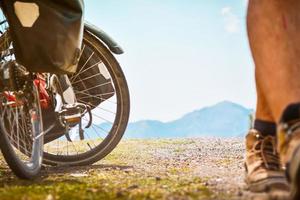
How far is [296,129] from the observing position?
1911 millimetres

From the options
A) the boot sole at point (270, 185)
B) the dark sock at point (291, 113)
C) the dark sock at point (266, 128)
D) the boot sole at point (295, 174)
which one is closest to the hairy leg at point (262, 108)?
the dark sock at point (266, 128)

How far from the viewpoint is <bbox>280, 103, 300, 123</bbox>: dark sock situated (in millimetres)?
1954

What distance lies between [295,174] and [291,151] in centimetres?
13

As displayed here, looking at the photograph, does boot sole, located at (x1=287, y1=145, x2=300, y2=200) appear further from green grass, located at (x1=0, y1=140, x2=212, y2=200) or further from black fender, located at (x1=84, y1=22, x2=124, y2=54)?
black fender, located at (x1=84, y1=22, x2=124, y2=54)

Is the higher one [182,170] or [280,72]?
[280,72]

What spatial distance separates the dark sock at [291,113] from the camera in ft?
6.41

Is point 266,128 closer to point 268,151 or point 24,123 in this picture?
point 268,151

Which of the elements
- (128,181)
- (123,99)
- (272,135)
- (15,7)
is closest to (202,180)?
(128,181)

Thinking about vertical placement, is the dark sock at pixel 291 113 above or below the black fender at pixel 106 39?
below

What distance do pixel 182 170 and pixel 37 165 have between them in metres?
0.95

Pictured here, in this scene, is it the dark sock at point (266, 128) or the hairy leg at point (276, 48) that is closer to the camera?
the hairy leg at point (276, 48)

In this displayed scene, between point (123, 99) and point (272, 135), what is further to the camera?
point (123, 99)

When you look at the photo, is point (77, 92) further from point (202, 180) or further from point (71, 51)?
point (202, 180)

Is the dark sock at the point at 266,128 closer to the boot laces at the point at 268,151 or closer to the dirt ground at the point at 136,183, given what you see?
the boot laces at the point at 268,151
